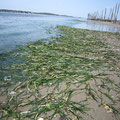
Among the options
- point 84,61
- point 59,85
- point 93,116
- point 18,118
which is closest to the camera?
point 18,118

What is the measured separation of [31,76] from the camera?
10.1ft

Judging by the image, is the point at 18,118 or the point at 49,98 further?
the point at 49,98

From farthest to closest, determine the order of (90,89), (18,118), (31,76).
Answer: (31,76), (90,89), (18,118)

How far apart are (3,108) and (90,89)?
7.41ft

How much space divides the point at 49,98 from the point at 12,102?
2.92ft

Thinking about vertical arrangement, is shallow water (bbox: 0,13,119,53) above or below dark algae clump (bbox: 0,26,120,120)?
above

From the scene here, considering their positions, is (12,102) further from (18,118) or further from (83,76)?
(83,76)

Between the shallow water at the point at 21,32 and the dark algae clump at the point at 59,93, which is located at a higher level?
the shallow water at the point at 21,32

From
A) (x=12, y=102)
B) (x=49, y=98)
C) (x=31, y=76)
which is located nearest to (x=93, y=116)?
(x=49, y=98)

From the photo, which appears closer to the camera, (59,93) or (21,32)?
(59,93)

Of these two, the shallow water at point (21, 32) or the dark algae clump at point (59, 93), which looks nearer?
the dark algae clump at point (59, 93)

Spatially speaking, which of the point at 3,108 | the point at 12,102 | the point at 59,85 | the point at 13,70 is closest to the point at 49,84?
the point at 59,85

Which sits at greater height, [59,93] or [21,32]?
[21,32]

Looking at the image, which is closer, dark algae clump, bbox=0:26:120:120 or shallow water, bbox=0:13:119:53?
dark algae clump, bbox=0:26:120:120
